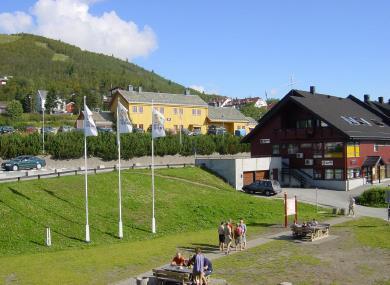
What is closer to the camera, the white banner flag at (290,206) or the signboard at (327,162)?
the white banner flag at (290,206)

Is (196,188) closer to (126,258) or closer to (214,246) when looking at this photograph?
(214,246)

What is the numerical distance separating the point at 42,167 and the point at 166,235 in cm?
2431

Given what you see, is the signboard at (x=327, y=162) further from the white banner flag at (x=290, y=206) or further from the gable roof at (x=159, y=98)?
the gable roof at (x=159, y=98)

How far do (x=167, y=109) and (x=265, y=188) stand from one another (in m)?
42.0

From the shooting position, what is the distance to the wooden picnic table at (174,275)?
59.8ft

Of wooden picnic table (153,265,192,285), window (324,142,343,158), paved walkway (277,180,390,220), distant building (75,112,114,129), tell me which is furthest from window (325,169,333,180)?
distant building (75,112,114,129)

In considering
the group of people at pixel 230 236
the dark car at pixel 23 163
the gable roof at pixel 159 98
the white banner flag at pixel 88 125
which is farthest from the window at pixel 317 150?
the gable roof at pixel 159 98

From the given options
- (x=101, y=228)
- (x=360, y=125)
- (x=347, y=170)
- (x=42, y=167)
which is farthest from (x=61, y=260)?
(x=360, y=125)

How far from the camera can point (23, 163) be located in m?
48.0

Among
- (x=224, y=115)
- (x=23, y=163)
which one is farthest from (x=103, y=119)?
(x=23, y=163)

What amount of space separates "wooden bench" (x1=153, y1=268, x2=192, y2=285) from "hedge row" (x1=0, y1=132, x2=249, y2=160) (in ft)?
121

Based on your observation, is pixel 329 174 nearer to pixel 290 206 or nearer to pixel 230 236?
pixel 290 206

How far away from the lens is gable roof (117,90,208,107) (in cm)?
8269

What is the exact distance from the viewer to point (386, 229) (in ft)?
104
